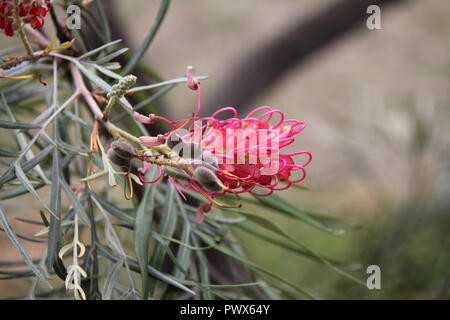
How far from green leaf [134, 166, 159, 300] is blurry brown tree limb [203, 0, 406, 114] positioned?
79 centimetres

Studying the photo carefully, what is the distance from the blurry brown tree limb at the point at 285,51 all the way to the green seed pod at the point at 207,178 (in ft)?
2.97

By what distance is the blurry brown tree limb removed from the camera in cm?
117

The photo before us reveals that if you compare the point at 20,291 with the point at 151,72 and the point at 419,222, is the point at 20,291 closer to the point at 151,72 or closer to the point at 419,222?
the point at 151,72

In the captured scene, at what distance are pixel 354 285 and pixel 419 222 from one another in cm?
20

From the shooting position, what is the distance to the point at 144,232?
1.43 ft

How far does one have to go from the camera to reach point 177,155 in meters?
0.36

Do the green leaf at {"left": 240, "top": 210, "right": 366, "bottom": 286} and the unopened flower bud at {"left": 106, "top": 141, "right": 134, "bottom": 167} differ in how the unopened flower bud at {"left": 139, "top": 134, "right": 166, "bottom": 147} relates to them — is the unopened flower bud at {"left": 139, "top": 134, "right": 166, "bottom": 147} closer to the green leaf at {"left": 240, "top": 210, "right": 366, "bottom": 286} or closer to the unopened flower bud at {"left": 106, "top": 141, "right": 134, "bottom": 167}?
the unopened flower bud at {"left": 106, "top": 141, "right": 134, "bottom": 167}

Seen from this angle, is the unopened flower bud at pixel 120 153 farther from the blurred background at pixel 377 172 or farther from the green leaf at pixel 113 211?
the blurred background at pixel 377 172

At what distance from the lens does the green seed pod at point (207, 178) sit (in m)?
0.33

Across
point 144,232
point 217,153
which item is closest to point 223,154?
point 217,153

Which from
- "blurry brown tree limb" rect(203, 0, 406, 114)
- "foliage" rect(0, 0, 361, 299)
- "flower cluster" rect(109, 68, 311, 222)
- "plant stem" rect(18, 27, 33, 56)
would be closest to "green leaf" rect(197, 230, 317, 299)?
"foliage" rect(0, 0, 361, 299)

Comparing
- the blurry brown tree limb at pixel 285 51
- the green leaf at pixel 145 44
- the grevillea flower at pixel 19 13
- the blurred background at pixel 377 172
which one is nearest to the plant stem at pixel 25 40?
the grevillea flower at pixel 19 13
